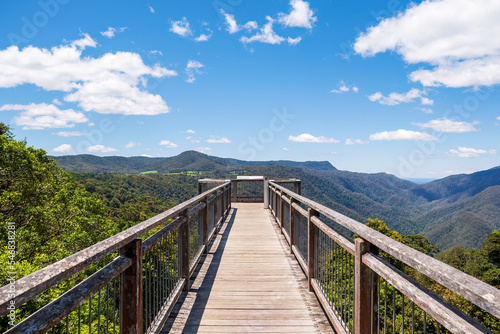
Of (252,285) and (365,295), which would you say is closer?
(365,295)

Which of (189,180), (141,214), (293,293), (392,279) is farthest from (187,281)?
(189,180)

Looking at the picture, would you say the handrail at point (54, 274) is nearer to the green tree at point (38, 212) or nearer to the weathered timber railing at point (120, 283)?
the weathered timber railing at point (120, 283)

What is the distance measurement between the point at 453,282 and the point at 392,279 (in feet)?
2.08

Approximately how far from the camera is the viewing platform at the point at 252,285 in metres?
1.31

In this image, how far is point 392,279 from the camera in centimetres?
184

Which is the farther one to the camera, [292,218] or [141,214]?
[141,214]

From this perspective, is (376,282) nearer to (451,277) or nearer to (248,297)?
(451,277)

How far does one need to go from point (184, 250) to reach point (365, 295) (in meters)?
2.52

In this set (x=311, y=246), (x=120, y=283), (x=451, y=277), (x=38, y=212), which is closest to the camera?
(x=451, y=277)

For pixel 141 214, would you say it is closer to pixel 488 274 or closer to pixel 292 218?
pixel 292 218

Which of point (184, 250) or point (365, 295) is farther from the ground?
point (365, 295)

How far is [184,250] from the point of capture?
4.12m

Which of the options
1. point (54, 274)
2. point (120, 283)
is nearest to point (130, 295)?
point (120, 283)

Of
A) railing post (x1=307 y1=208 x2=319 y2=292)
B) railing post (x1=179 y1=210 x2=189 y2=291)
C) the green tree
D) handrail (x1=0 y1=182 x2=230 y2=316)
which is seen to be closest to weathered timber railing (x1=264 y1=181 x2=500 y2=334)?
railing post (x1=307 y1=208 x2=319 y2=292)
